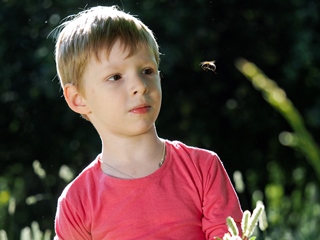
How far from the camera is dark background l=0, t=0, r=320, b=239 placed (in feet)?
17.1

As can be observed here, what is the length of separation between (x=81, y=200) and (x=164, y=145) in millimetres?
292

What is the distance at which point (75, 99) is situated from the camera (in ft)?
8.01

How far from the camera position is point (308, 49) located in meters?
5.23

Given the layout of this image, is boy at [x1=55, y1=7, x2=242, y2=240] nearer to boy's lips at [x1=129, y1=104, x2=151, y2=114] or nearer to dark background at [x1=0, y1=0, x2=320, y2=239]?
boy's lips at [x1=129, y1=104, x2=151, y2=114]

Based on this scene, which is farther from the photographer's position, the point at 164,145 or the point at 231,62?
the point at 231,62

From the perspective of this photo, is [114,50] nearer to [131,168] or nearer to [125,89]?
[125,89]

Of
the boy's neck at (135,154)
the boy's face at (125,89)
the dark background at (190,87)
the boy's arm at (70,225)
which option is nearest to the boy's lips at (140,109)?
the boy's face at (125,89)

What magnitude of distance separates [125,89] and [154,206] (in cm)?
33

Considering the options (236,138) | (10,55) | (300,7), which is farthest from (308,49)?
(10,55)

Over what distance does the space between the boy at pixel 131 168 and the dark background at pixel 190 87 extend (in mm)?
2699

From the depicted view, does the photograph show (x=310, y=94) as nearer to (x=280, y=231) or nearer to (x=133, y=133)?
(x=280, y=231)

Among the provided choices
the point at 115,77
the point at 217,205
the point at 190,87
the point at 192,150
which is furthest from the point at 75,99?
the point at 190,87

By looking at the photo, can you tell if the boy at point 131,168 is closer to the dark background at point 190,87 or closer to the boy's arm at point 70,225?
the boy's arm at point 70,225

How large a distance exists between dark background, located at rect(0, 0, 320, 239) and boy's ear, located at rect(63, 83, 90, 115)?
261 centimetres
